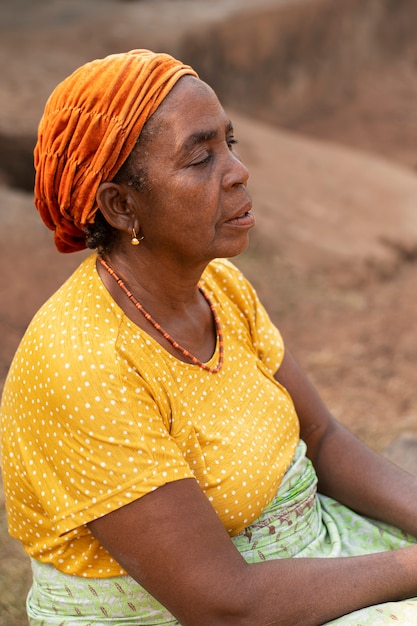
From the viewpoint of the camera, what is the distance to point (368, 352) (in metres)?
5.64

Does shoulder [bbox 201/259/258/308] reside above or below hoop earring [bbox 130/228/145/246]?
below

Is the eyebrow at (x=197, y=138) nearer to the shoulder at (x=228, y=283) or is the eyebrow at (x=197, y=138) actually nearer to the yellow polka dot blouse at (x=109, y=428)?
the yellow polka dot blouse at (x=109, y=428)

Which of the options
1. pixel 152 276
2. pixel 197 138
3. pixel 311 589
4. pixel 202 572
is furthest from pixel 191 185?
pixel 311 589

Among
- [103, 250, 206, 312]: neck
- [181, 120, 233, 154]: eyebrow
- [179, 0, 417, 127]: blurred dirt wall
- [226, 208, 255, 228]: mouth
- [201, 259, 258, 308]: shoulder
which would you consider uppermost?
[181, 120, 233, 154]: eyebrow

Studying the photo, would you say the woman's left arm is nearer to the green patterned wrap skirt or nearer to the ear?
the green patterned wrap skirt

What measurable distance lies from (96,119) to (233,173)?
0.34 meters

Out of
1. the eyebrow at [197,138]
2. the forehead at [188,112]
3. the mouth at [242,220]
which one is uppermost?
the forehead at [188,112]

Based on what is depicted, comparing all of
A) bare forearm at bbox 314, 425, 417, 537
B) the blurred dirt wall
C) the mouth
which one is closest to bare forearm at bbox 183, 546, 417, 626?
bare forearm at bbox 314, 425, 417, 537

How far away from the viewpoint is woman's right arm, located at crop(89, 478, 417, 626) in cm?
195

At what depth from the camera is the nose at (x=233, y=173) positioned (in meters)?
2.16

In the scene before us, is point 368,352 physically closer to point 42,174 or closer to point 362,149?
point 42,174

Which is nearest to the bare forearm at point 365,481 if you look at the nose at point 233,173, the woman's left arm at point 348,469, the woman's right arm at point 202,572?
the woman's left arm at point 348,469

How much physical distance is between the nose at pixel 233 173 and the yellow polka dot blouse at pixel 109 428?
0.38 meters

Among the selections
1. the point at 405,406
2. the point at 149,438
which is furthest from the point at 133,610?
the point at 405,406
